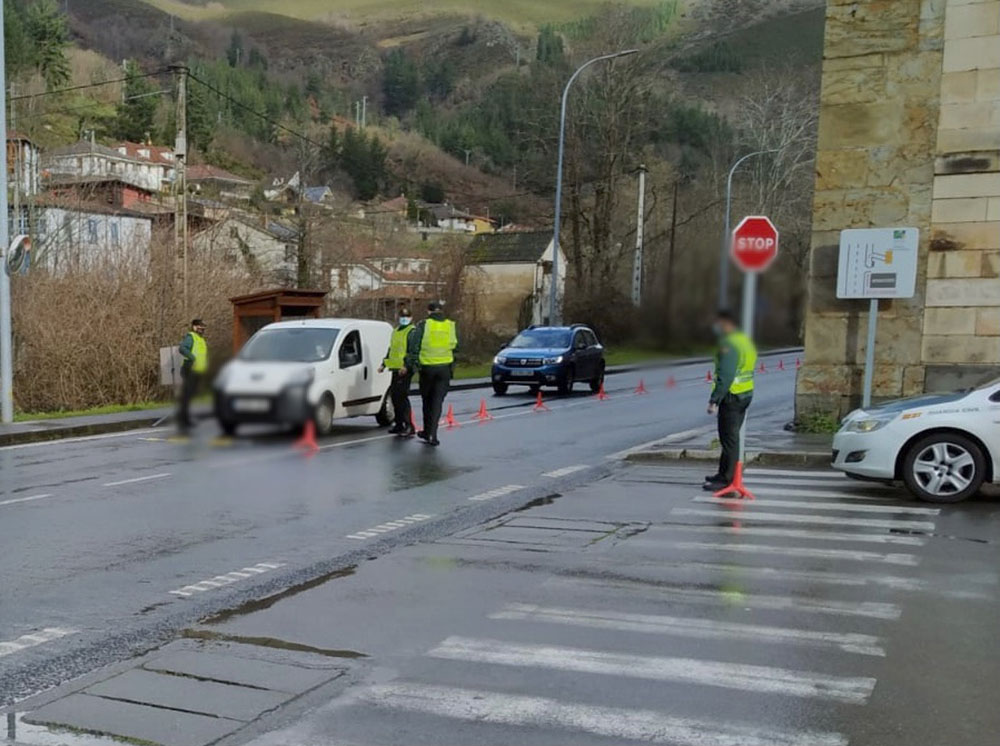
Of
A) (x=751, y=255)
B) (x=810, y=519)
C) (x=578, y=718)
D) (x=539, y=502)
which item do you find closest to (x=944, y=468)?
(x=810, y=519)

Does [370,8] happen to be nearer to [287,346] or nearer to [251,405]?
[287,346]

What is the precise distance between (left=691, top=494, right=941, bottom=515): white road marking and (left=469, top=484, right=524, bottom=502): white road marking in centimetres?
240

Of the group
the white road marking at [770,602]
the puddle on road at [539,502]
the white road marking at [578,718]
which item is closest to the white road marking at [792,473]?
the puddle on road at [539,502]

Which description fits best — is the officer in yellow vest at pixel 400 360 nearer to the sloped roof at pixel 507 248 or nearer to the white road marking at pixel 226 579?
the sloped roof at pixel 507 248

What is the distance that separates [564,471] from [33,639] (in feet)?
30.1

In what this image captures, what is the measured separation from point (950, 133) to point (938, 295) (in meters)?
4.37

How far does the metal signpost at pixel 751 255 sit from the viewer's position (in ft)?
4.38

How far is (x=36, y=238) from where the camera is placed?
113 ft

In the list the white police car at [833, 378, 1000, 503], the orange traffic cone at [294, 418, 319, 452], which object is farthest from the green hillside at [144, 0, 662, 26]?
the white police car at [833, 378, 1000, 503]

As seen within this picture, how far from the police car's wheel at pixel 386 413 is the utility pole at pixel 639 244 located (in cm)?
86

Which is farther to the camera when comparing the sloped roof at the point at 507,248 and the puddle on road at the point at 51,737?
the puddle on road at the point at 51,737

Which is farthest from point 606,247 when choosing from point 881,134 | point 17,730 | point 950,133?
point 950,133

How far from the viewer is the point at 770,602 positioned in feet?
25.5

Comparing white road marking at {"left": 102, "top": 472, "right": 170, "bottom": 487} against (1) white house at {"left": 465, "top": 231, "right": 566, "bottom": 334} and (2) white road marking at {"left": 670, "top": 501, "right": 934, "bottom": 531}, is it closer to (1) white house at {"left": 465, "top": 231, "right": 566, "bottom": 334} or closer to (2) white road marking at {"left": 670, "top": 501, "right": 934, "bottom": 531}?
(2) white road marking at {"left": 670, "top": 501, "right": 934, "bottom": 531}
